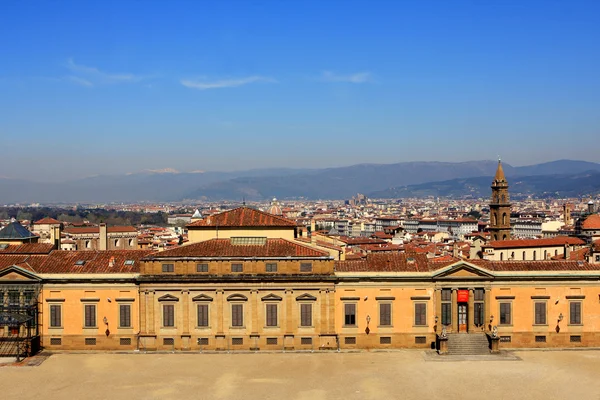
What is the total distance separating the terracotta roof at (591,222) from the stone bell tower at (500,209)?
10135mm

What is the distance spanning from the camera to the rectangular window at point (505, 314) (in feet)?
152

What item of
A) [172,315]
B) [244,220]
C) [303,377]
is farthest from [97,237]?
[303,377]

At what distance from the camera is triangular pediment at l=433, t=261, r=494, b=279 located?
46062 millimetres

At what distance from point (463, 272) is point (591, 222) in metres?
57.8

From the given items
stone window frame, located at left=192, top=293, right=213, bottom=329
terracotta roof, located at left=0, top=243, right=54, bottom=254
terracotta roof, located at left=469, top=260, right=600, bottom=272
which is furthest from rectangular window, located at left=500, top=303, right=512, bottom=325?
terracotta roof, located at left=0, top=243, right=54, bottom=254

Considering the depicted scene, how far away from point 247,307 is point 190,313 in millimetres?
3400

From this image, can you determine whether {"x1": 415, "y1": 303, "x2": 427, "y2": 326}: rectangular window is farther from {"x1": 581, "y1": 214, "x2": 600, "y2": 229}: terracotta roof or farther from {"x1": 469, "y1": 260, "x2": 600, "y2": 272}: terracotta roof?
Answer: {"x1": 581, "y1": 214, "x2": 600, "y2": 229}: terracotta roof

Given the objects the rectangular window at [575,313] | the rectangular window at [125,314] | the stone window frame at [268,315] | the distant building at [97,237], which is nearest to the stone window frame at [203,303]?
the stone window frame at [268,315]

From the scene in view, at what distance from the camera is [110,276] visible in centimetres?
A: 4619

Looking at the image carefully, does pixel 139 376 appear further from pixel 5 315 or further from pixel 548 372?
pixel 548 372

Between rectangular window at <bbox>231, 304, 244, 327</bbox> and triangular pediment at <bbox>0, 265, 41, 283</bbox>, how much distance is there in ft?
38.3

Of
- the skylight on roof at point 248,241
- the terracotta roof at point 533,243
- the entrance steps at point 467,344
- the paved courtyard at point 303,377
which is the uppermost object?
the skylight on roof at point 248,241

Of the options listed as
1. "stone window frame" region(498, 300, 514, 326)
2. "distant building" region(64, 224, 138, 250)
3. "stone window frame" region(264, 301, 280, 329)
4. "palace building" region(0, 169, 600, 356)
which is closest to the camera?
"palace building" region(0, 169, 600, 356)

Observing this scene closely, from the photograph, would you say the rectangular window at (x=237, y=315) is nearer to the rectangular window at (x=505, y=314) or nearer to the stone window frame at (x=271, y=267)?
the stone window frame at (x=271, y=267)
